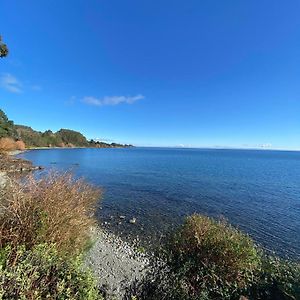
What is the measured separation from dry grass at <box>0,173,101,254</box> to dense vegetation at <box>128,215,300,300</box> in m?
2.77

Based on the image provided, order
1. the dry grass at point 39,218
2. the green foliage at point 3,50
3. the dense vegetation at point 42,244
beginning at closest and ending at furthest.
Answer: the dense vegetation at point 42,244 < the dry grass at point 39,218 < the green foliage at point 3,50

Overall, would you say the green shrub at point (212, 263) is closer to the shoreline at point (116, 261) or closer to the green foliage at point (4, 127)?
the shoreline at point (116, 261)

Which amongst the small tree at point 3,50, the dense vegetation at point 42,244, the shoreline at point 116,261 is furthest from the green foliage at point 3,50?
the dense vegetation at point 42,244

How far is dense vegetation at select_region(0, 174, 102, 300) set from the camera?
342 cm

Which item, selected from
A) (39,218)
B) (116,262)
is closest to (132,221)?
(116,262)

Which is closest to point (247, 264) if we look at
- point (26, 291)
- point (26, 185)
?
point (26, 291)

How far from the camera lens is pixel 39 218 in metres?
6.41

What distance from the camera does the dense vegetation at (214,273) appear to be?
5.75 m

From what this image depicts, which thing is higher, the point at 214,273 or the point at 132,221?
the point at 214,273

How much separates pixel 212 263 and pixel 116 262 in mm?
7543

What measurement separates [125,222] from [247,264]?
1429 centimetres

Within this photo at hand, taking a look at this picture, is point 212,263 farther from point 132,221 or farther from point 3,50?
point 3,50

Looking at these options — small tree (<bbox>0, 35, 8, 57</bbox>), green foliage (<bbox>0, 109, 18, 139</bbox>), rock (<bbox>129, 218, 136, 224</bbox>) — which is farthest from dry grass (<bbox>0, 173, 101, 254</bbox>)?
green foliage (<bbox>0, 109, 18, 139</bbox>)

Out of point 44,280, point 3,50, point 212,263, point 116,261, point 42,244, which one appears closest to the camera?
point 44,280
